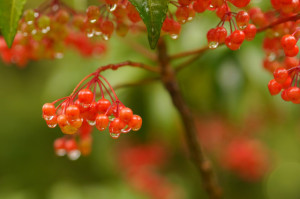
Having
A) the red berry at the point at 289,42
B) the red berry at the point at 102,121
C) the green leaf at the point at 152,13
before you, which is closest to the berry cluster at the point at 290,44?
the red berry at the point at 289,42

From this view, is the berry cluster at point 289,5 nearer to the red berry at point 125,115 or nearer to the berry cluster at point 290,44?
the berry cluster at point 290,44

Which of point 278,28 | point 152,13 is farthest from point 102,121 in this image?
point 278,28

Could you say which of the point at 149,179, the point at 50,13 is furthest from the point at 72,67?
the point at 50,13

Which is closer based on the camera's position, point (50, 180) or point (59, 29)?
point (59, 29)

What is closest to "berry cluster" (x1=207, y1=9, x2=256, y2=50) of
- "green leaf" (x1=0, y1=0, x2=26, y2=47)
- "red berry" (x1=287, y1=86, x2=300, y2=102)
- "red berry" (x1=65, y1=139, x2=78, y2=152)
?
"red berry" (x1=287, y1=86, x2=300, y2=102)

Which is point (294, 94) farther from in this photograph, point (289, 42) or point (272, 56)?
point (272, 56)

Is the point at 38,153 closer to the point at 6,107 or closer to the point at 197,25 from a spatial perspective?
the point at 6,107

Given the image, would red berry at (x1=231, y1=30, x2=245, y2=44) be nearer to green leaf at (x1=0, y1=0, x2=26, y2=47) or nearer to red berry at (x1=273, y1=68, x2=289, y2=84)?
red berry at (x1=273, y1=68, x2=289, y2=84)
